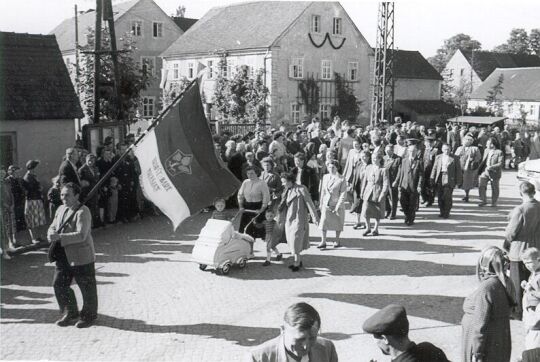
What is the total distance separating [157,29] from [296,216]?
4176cm

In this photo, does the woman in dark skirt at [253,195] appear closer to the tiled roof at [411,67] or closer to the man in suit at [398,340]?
the man in suit at [398,340]

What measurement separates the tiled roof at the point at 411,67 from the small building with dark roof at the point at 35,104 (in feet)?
120

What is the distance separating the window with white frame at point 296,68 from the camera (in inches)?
1532

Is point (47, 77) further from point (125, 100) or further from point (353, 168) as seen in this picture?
point (353, 168)

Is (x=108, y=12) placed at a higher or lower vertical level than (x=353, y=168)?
higher

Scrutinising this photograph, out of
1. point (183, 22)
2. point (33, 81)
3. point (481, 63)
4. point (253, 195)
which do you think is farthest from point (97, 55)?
point (481, 63)

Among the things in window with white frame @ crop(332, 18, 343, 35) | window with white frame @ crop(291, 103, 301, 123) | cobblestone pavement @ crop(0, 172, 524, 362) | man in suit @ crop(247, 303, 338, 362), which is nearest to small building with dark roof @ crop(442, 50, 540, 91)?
window with white frame @ crop(332, 18, 343, 35)

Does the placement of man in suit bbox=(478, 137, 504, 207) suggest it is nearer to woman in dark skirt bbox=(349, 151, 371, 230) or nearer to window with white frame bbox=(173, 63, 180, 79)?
woman in dark skirt bbox=(349, 151, 371, 230)

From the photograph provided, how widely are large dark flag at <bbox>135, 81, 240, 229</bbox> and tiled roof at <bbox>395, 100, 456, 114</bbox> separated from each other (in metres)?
42.5

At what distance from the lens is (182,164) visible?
764 cm

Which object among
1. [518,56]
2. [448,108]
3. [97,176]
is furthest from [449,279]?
[518,56]

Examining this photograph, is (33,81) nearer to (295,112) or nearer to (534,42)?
(295,112)

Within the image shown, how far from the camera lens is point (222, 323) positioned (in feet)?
26.6

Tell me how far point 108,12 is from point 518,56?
58637mm
